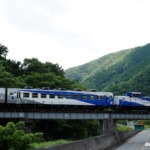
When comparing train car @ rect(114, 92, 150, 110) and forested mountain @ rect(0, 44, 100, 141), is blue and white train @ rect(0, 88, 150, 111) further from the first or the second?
forested mountain @ rect(0, 44, 100, 141)

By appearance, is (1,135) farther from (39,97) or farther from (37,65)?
(37,65)

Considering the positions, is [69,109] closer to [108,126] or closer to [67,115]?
[67,115]

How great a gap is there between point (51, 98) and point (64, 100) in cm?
222

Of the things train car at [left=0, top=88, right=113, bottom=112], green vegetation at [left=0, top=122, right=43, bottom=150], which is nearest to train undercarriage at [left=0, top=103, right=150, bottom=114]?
train car at [left=0, top=88, right=113, bottom=112]

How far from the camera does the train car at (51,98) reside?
48469 millimetres

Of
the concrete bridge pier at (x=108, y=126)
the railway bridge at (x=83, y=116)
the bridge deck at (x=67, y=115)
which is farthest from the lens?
the concrete bridge pier at (x=108, y=126)

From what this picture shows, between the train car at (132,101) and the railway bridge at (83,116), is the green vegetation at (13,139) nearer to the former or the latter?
the railway bridge at (83,116)

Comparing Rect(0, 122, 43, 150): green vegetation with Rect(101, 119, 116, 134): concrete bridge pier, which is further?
Rect(101, 119, 116, 134): concrete bridge pier

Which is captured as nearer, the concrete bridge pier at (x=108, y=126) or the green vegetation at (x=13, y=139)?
the green vegetation at (x=13, y=139)

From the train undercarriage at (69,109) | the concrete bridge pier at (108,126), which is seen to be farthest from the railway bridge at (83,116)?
the train undercarriage at (69,109)

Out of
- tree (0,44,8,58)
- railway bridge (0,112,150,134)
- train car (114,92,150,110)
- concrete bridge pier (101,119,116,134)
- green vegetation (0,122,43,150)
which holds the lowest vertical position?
concrete bridge pier (101,119,116,134)

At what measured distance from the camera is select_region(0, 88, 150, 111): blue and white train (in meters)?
48.7

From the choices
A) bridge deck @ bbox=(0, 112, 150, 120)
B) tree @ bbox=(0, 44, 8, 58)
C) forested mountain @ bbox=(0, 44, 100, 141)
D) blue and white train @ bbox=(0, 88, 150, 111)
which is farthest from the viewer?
tree @ bbox=(0, 44, 8, 58)

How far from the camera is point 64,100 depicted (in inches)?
2047
